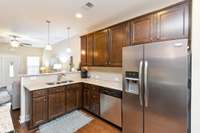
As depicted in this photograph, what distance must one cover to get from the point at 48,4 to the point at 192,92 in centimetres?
338

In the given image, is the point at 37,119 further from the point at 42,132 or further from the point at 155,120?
the point at 155,120

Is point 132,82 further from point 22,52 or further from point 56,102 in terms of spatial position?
point 22,52

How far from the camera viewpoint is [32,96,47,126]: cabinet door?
9.27 feet

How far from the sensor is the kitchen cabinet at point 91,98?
3347 millimetres

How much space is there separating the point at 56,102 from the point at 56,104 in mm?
54

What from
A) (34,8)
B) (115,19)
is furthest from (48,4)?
(115,19)

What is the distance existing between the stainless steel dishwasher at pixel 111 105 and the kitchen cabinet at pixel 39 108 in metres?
1.46

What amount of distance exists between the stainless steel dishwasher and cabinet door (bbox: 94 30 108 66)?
3.05 feet

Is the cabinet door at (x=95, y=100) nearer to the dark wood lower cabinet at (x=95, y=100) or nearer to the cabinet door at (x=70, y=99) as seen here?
the dark wood lower cabinet at (x=95, y=100)

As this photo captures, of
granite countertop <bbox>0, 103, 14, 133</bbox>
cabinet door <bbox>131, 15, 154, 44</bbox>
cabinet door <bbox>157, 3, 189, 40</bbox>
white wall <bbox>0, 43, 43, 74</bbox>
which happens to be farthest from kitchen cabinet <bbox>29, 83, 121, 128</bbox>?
white wall <bbox>0, 43, 43, 74</bbox>

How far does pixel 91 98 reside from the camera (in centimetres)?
358

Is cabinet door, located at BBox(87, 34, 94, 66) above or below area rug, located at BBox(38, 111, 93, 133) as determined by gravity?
above
